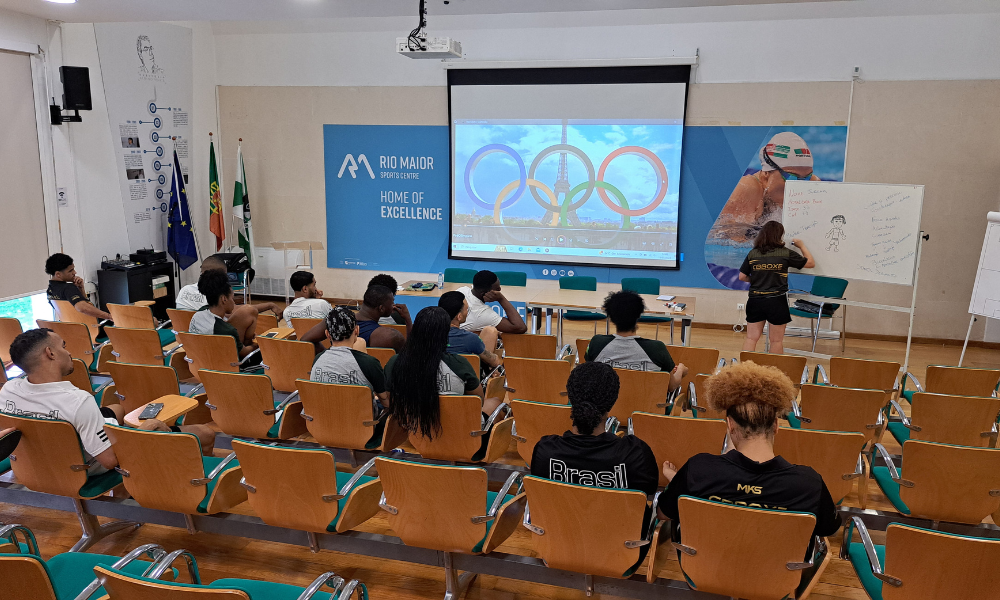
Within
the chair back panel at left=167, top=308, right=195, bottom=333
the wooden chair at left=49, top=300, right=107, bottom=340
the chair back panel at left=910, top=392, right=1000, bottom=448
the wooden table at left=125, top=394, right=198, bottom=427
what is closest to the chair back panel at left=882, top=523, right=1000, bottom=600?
the chair back panel at left=910, top=392, right=1000, bottom=448

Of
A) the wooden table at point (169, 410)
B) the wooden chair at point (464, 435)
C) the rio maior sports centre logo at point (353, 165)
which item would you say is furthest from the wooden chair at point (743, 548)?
the rio maior sports centre logo at point (353, 165)

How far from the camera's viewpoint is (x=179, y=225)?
9500 millimetres

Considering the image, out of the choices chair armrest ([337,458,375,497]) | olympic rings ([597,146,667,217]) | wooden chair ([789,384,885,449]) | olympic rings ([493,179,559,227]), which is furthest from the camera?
olympic rings ([493,179,559,227])

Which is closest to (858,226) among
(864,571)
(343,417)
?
(864,571)

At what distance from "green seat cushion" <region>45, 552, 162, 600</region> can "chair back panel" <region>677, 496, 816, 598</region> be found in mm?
2028

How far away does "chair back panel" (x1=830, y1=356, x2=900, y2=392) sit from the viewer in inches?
183

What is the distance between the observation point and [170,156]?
9672mm

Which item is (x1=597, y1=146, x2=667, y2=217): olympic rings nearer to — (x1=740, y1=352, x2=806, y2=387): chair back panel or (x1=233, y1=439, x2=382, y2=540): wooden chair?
(x1=740, y1=352, x2=806, y2=387): chair back panel

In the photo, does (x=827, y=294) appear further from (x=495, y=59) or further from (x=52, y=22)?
(x=52, y=22)

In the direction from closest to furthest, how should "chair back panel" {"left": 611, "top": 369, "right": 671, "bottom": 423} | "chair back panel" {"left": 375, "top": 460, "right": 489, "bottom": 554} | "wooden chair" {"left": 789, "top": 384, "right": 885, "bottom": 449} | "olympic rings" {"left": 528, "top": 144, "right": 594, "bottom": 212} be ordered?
"chair back panel" {"left": 375, "top": 460, "right": 489, "bottom": 554}, "wooden chair" {"left": 789, "top": 384, "right": 885, "bottom": 449}, "chair back panel" {"left": 611, "top": 369, "right": 671, "bottom": 423}, "olympic rings" {"left": 528, "top": 144, "right": 594, "bottom": 212}

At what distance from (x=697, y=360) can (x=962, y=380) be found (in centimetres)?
170

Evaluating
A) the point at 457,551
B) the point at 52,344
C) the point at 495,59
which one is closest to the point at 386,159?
the point at 495,59

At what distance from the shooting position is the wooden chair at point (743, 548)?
2.34 metres

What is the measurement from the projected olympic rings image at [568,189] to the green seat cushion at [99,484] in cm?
705
